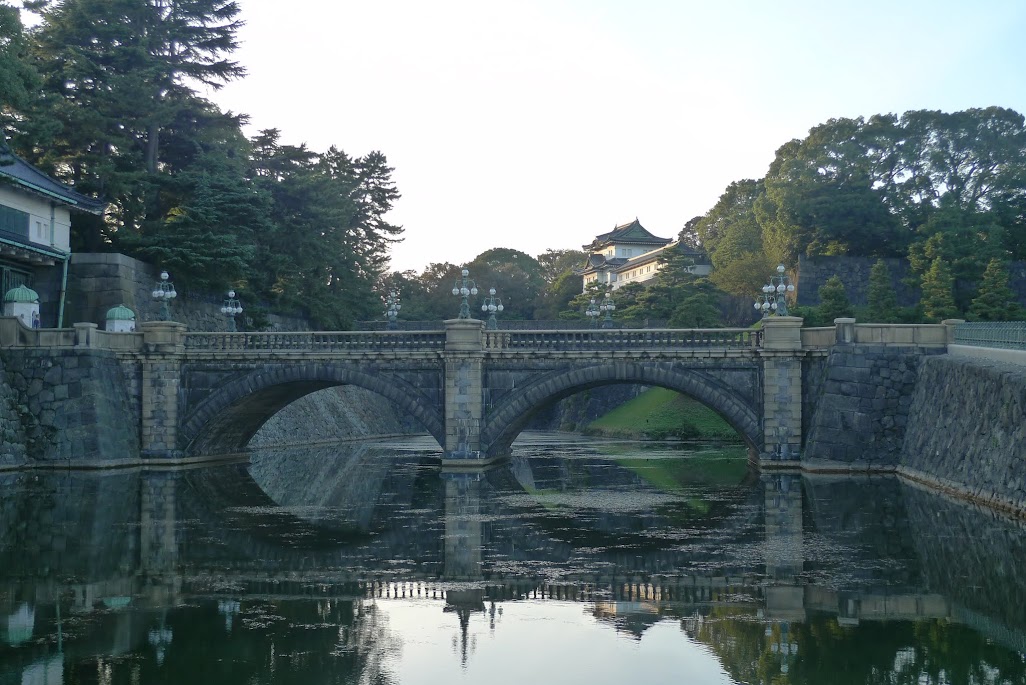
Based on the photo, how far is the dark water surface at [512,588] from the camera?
50.1ft

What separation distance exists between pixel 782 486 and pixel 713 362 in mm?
7755

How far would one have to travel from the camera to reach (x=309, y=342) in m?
47.9

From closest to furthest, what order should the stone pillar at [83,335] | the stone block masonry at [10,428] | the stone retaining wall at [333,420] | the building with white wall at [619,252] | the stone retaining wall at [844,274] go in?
the stone block masonry at [10,428], the stone pillar at [83,335], the stone retaining wall at [333,420], the stone retaining wall at [844,274], the building with white wall at [619,252]

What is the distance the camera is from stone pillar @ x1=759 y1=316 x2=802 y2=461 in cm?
4288

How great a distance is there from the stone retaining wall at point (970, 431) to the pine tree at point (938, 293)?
2336cm

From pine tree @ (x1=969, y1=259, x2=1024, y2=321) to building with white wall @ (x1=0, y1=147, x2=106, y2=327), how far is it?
4671 cm

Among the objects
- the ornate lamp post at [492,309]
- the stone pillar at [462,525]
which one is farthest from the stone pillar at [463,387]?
the ornate lamp post at [492,309]

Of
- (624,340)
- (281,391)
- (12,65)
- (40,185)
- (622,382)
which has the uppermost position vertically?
(12,65)

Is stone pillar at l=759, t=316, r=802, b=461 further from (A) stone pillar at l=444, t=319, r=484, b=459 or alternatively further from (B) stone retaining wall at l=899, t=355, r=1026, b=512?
(A) stone pillar at l=444, t=319, r=484, b=459

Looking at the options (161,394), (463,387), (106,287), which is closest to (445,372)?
(463,387)

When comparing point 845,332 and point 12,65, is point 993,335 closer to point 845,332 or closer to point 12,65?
point 845,332

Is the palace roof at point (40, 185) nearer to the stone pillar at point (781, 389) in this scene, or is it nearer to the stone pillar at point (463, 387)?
the stone pillar at point (463, 387)

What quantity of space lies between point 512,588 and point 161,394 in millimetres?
30915

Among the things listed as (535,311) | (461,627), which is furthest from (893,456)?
(535,311)
